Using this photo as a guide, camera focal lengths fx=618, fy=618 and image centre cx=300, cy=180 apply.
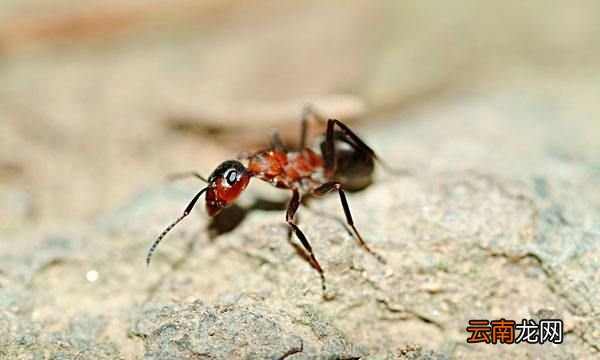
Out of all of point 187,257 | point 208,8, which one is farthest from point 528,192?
point 208,8

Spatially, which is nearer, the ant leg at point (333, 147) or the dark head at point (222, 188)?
the dark head at point (222, 188)

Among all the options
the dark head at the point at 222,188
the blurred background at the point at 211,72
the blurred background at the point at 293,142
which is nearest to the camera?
the blurred background at the point at 293,142

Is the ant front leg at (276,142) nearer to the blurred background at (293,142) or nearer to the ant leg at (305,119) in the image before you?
the ant leg at (305,119)

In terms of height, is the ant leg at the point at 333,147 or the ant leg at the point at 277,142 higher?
the ant leg at the point at 333,147

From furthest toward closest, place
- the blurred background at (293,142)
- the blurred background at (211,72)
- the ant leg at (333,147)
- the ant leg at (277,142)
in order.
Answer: the blurred background at (211,72) < the ant leg at (277,142) < the ant leg at (333,147) < the blurred background at (293,142)

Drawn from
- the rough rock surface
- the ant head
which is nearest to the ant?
the ant head

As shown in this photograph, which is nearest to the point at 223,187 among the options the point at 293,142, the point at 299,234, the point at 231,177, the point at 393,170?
the point at 231,177

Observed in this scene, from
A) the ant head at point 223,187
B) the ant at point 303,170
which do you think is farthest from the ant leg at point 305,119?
the ant head at point 223,187
